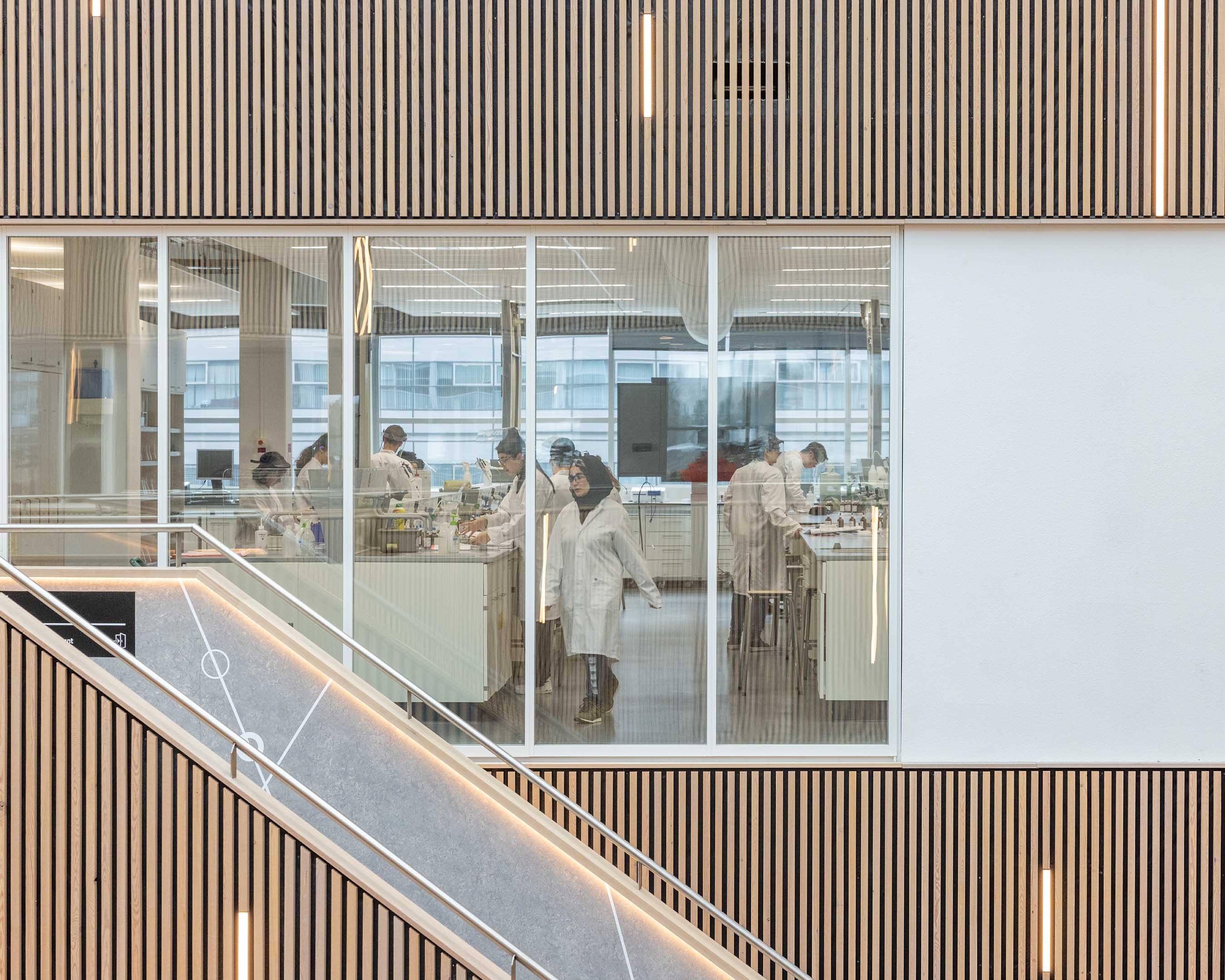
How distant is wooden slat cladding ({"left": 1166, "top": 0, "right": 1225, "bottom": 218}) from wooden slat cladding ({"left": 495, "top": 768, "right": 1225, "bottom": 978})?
3.32 metres

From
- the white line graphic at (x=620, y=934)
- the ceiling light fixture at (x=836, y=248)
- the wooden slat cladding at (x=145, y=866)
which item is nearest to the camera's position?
the wooden slat cladding at (x=145, y=866)

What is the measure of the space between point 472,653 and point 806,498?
218cm

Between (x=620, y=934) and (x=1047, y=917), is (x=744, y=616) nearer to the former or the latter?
(x=620, y=934)

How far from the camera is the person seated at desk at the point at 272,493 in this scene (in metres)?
6.34

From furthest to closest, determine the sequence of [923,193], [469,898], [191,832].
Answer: [923,193]
[469,898]
[191,832]

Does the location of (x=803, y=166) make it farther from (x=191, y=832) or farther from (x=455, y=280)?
(x=191, y=832)

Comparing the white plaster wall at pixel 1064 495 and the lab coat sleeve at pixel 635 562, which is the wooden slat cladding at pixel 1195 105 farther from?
the lab coat sleeve at pixel 635 562

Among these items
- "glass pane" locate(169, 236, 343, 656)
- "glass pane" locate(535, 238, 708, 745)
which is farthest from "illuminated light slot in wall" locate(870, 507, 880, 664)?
"glass pane" locate(169, 236, 343, 656)

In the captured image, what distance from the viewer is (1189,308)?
615cm

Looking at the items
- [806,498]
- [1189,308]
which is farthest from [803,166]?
[1189,308]

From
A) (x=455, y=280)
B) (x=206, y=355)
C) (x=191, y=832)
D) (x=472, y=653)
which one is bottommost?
(x=191, y=832)

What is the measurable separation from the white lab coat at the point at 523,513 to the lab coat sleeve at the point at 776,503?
4.07 feet

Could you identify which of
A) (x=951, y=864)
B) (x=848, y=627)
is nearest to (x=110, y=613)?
(x=848, y=627)

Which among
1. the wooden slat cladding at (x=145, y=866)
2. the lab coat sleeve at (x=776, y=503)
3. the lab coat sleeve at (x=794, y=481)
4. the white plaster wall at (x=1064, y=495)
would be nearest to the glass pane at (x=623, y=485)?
the lab coat sleeve at (x=776, y=503)
